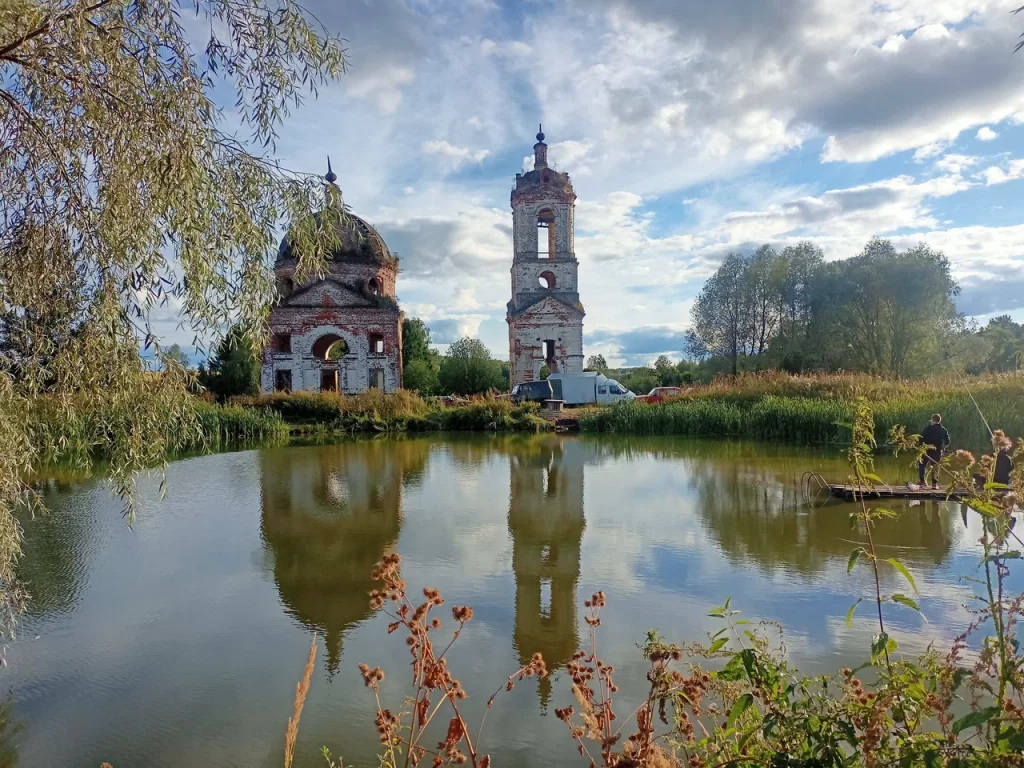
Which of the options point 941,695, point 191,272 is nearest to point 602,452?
point 191,272

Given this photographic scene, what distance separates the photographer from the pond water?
3.72 m

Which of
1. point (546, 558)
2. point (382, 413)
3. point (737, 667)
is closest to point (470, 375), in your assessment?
point (382, 413)

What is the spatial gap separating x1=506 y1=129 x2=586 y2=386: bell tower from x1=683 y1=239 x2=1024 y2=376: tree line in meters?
10.2

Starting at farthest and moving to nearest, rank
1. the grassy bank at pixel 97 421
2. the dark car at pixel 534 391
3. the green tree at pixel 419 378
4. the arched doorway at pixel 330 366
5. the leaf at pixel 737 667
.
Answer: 1. the green tree at pixel 419 378
2. the arched doorway at pixel 330 366
3. the dark car at pixel 534 391
4. the grassy bank at pixel 97 421
5. the leaf at pixel 737 667

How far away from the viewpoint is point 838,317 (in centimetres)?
3134

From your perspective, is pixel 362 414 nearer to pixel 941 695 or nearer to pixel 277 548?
pixel 277 548

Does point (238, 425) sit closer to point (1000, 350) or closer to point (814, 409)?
point (814, 409)

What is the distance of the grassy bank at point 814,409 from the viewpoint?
13531 millimetres

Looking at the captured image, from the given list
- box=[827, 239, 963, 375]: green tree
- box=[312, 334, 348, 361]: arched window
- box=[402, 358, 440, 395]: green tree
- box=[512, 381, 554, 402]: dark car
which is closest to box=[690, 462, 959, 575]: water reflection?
box=[512, 381, 554, 402]: dark car

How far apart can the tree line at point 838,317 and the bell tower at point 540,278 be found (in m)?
10.2

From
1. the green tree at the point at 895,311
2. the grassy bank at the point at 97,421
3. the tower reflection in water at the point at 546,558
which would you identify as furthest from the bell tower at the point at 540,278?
the grassy bank at the point at 97,421

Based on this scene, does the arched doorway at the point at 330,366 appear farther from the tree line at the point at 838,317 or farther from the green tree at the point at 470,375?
the tree line at the point at 838,317

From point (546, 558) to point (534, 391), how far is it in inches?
827

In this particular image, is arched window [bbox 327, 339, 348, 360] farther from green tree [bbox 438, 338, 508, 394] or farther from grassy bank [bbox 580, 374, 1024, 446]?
grassy bank [bbox 580, 374, 1024, 446]
